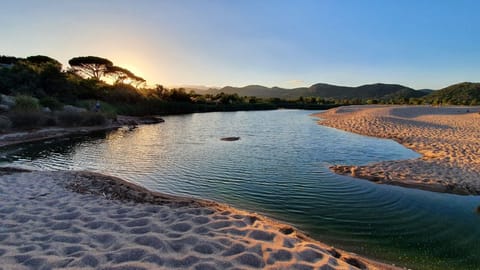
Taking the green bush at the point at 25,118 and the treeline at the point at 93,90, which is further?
the treeline at the point at 93,90

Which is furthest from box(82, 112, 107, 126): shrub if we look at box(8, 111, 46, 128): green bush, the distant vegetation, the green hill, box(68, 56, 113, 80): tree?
the green hill

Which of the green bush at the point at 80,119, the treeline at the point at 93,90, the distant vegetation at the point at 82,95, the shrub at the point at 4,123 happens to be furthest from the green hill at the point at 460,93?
the shrub at the point at 4,123

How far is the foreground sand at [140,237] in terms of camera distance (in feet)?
11.0

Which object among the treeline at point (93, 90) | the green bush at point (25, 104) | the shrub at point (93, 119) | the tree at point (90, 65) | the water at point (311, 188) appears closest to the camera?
the water at point (311, 188)

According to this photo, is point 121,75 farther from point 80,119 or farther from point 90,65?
point 80,119

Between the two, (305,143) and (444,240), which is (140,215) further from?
(305,143)

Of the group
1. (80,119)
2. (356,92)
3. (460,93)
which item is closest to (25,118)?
(80,119)

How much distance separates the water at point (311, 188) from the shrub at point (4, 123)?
3.48 metres

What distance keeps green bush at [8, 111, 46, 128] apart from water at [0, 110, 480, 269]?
14.5ft

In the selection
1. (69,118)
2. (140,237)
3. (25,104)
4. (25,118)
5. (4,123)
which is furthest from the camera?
(69,118)

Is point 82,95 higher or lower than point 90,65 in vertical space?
lower

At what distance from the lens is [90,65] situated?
54594 millimetres

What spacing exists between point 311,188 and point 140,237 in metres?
5.44

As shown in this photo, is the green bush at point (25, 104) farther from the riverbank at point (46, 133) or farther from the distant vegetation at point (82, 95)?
the riverbank at point (46, 133)
